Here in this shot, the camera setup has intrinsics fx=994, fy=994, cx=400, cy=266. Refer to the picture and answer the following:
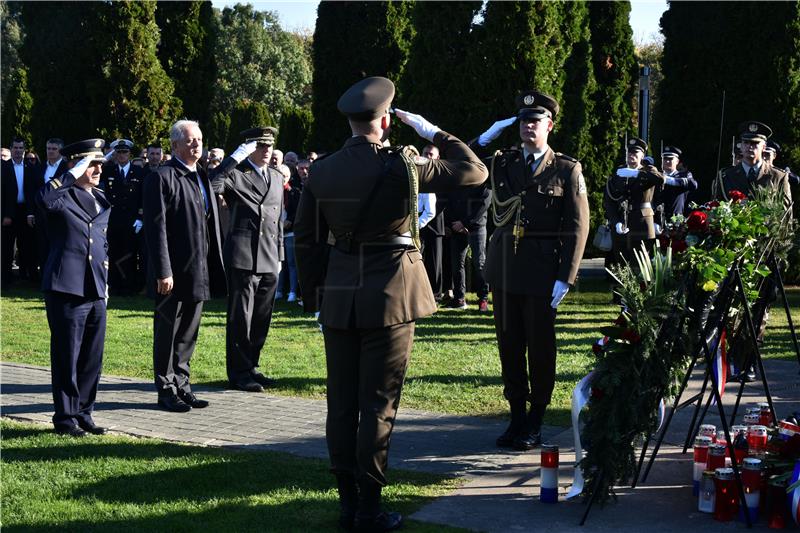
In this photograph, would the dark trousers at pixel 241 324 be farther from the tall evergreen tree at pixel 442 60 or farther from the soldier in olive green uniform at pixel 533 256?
the tall evergreen tree at pixel 442 60

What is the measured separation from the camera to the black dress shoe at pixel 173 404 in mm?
7773

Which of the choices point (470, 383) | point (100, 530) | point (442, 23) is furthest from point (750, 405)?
point (442, 23)

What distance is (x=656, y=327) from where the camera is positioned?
535 centimetres

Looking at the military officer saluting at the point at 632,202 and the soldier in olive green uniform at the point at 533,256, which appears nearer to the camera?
the soldier in olive green uniform at the point at 533,256

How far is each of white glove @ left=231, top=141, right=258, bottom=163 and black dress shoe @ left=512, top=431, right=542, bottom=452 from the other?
3397mm

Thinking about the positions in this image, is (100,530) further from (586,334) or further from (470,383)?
(586,334)

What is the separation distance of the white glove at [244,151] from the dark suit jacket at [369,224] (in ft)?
10.4

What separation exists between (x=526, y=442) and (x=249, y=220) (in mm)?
3302

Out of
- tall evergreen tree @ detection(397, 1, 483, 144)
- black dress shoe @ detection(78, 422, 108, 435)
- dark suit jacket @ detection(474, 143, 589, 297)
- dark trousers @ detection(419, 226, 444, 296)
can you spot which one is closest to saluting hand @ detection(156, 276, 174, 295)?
black dress shoe @ detection(78, 422, 108, 435)

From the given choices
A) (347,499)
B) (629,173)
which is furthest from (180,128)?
(629,173)

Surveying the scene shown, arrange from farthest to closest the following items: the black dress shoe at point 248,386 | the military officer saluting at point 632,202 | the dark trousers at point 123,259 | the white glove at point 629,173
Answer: the dark trousers at point 123,259, the military officer saluting at point 632,202, the white glove at point 629,173, the black dress shoe at point 248,386

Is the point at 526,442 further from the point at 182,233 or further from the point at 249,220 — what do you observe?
the point at 249,220

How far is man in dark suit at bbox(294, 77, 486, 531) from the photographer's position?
507 centimetres

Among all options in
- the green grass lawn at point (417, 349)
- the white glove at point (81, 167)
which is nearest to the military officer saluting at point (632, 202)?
the green grass lawn at point (417, 349)
